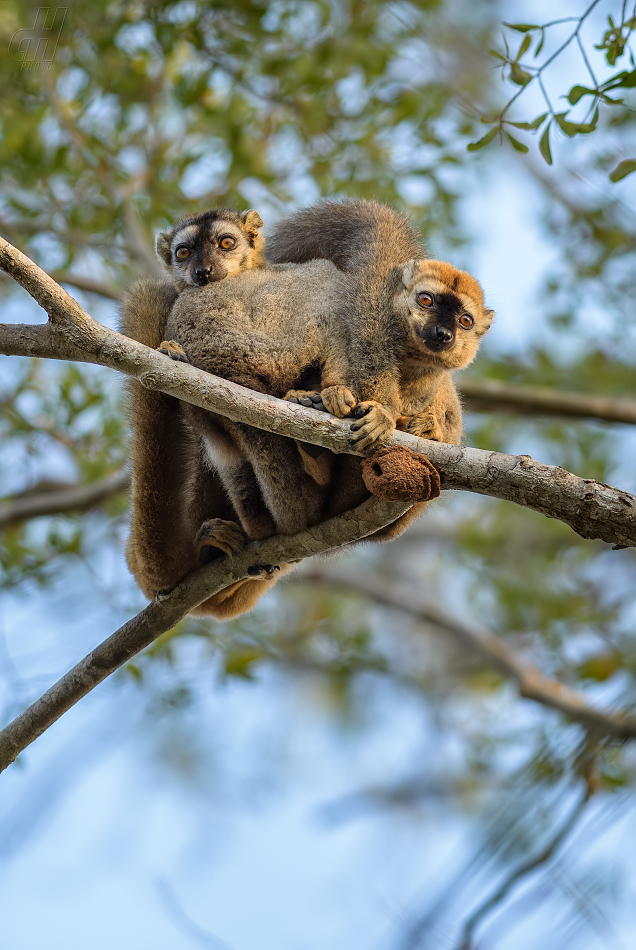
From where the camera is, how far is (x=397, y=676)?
12.3 metres

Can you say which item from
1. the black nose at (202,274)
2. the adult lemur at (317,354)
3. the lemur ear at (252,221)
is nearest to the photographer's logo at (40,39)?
the lemur ear at (252,221)

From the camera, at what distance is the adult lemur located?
403 cm

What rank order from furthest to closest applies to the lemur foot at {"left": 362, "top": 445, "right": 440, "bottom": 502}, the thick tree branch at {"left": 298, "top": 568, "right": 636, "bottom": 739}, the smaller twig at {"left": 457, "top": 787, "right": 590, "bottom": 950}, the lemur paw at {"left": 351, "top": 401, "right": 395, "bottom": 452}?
the thick tree branch at {"left": 298, "top": 568, "right": 636, "bottom": 739} < the lemur paw at {"left": 351, "top": 401, "right": 395, "bottom": 452} < the lemur foot at {"left": 362, "top": 445, "right": 440, "bottom": 502} < the smaller twig at {"left": 457, "top": 787, "right": 590, "bottom": 950}

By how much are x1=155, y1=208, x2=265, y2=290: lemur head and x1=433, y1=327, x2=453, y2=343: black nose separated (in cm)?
112

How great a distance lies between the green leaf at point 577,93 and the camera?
4148mm

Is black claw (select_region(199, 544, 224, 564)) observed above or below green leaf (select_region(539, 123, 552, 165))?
below

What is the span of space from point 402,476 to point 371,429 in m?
0.27

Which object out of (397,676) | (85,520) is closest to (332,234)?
(85,520)

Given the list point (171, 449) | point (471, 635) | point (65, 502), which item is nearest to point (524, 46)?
point (171, 449)

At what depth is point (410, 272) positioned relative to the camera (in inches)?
166

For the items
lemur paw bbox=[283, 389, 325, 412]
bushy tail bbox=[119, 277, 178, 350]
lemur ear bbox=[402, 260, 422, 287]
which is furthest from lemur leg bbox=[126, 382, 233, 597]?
lemur ear bbox=[402, 260, 422, 287]

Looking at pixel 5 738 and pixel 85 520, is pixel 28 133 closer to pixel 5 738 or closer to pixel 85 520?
pixel 85 520

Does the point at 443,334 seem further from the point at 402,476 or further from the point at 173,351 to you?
the point at 173,351

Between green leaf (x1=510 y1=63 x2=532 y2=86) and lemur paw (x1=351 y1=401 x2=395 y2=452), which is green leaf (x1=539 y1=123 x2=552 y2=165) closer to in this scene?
green leaf (x1=510 y1=63 x2=532 y2=86)
